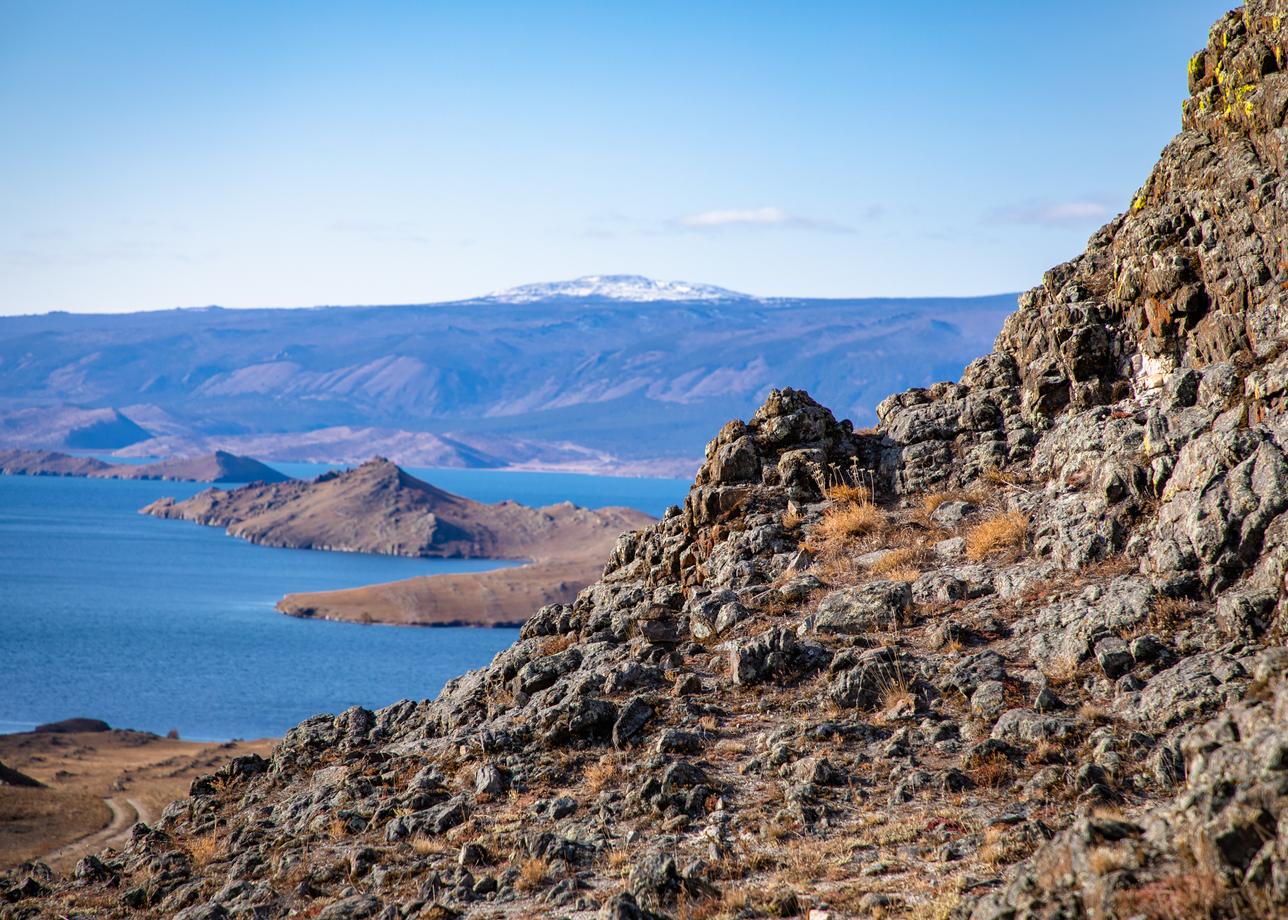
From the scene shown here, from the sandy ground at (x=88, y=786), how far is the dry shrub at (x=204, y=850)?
3583 centimetres

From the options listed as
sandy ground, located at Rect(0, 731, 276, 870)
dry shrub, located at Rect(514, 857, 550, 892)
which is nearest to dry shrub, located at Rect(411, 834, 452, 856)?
dry shrub, located at Rect(514, 857, 550, 892)

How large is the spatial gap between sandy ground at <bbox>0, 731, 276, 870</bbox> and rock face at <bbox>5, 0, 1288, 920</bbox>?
126ft

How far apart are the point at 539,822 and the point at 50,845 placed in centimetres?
4732

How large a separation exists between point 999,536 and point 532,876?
829cm

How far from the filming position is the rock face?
37.8ft

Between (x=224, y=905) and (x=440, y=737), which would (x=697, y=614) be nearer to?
(x=440, y=737)

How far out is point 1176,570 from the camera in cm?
1461

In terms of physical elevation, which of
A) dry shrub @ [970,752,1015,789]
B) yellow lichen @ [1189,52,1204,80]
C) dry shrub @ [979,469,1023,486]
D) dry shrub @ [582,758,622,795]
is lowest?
dry shrub @ [582,758,622,795]

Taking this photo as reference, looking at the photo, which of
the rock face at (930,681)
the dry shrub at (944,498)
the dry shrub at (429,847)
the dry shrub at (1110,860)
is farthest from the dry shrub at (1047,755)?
the dry shrub at (429,847)

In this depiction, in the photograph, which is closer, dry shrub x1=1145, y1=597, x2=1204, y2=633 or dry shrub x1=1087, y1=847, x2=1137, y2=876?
dry shrub x1=1087, y1=847, x2=1137, y2=876

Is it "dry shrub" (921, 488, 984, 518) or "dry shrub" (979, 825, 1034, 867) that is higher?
"dry shrub" (921, 488, 984, 518)

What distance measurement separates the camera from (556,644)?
2017cm

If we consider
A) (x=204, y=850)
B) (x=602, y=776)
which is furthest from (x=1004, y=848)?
(x=204, y=850)

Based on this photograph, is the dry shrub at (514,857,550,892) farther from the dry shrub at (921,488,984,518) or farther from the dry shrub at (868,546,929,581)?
the dry shrub at (921,488,984,518)
